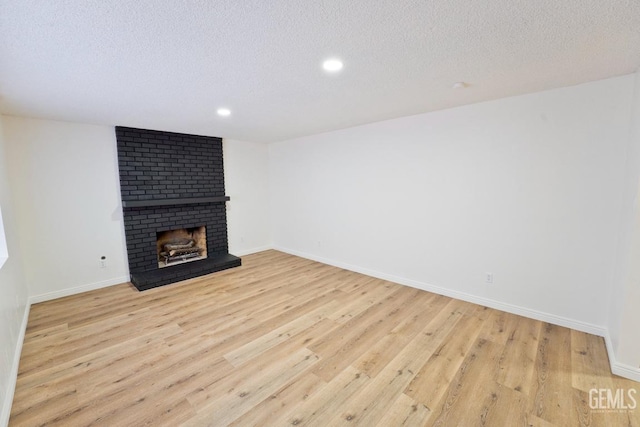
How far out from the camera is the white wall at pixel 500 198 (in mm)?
2354

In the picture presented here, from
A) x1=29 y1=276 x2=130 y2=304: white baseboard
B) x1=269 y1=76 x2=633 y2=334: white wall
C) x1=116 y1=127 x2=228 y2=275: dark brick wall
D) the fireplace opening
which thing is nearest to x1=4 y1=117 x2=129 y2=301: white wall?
x1=29 y1=276 x2=130 y2=304: white baseboard

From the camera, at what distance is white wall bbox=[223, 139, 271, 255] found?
16.8 ft

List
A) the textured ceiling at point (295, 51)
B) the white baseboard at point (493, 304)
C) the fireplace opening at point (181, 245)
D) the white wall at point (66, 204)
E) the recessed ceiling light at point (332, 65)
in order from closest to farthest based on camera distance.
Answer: the textured ceiling at point (295, 51), the recessed ceiling light at point (332, 65), the white baseboard at point (493, 304), the white wall at point (66, 204), the fireplace opening at point (181, 245)

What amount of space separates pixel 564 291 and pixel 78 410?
13.1 feet

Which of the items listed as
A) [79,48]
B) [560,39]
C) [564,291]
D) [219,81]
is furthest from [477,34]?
[564,291]

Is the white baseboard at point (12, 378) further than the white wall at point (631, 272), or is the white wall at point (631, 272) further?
the white wall at point (631, 272)

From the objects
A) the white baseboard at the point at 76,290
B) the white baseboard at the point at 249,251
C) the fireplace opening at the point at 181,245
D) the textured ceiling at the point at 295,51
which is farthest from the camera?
the white baseboard at the point at 249,251

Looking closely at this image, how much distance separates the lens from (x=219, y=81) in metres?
2.15

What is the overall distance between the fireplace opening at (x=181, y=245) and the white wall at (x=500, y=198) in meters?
2.58

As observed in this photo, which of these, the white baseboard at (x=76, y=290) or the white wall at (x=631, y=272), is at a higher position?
the white wall at (x=631, y=272)

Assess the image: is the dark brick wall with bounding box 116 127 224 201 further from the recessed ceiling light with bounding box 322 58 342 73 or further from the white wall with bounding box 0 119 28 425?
the recessed ceiling light with bounding box 322 58 342 73

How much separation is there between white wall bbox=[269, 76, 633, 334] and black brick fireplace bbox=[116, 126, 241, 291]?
2217 mm

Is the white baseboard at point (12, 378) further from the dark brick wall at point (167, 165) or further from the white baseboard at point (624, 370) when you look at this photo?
the white baseboard at point (624, 370)

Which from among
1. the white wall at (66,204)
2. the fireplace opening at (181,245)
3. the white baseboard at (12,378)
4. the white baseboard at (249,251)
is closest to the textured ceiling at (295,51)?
the white wall at (66,204)
